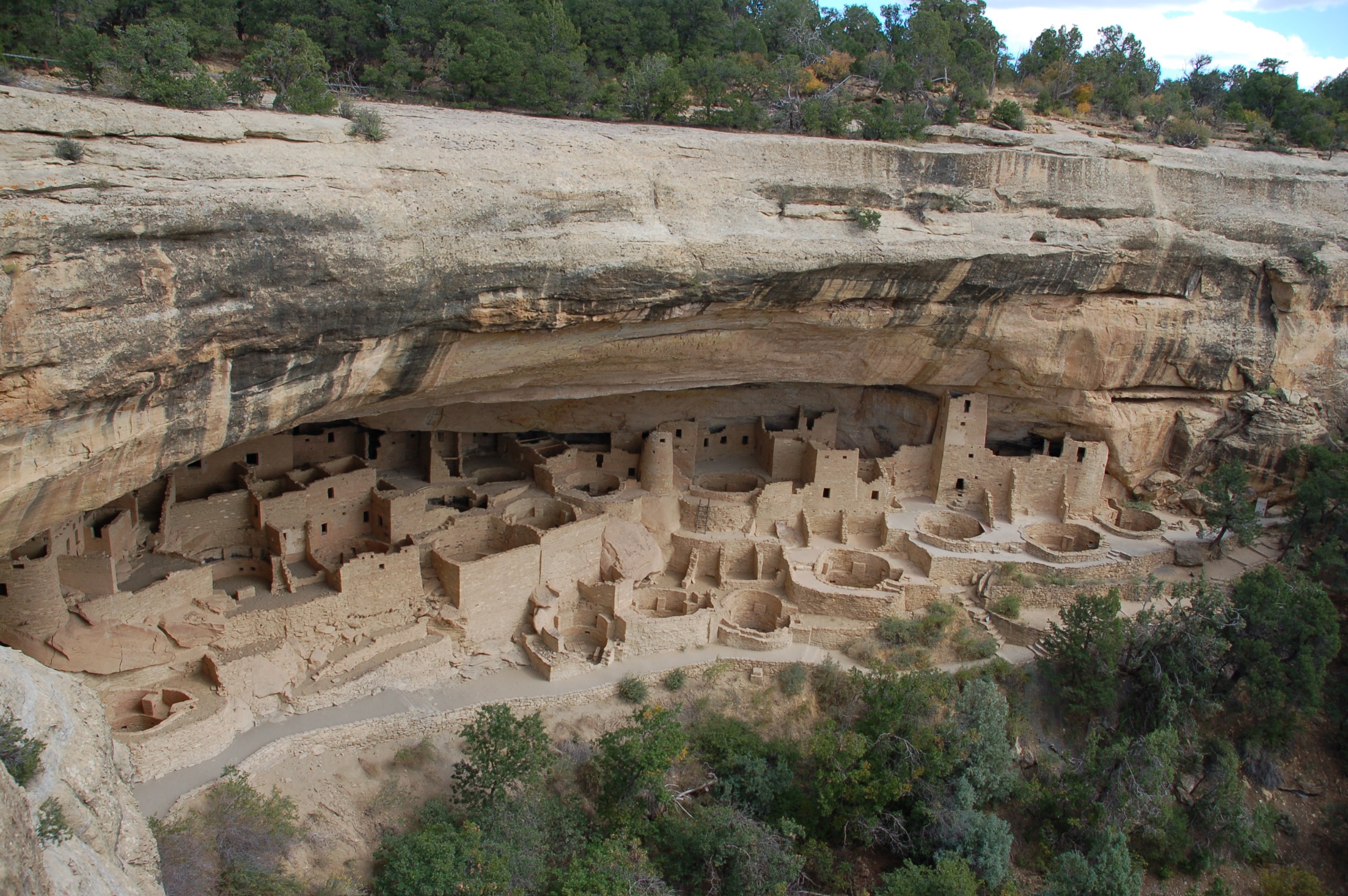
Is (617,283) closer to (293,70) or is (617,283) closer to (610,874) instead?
(293,70)

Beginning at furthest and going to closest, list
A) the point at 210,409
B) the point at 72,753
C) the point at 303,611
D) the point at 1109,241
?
the point at 1109,241, the point at 303,611, the point at 210,409, the point at 72,753

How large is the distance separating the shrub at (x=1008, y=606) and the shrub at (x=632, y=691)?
6.99 m

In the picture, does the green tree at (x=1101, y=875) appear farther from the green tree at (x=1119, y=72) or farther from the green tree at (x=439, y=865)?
the green tree at (x=1119, y=72)

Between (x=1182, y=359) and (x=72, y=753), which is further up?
(x=1182, y=359)

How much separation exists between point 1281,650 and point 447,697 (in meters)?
15.2

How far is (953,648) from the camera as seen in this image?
17766 mm

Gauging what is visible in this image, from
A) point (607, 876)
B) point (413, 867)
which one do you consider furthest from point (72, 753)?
point (607, 876)

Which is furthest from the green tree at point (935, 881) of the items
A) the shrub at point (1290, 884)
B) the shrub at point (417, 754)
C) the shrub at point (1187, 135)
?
the shrub at point (1187, 135)

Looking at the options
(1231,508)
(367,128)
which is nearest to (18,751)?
(367,128)

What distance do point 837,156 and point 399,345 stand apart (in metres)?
7.67

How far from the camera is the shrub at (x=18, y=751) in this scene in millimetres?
6809

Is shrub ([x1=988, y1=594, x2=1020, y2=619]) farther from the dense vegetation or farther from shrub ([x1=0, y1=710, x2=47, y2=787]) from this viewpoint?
shrub ([x1=0, y1=710, x2=47, y2=787])

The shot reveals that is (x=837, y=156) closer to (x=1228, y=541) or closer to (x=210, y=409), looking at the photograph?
(x=210, y=409)

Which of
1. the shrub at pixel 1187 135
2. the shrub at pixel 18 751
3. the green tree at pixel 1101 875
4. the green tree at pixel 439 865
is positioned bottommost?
the green tree at pixel 1101 875
